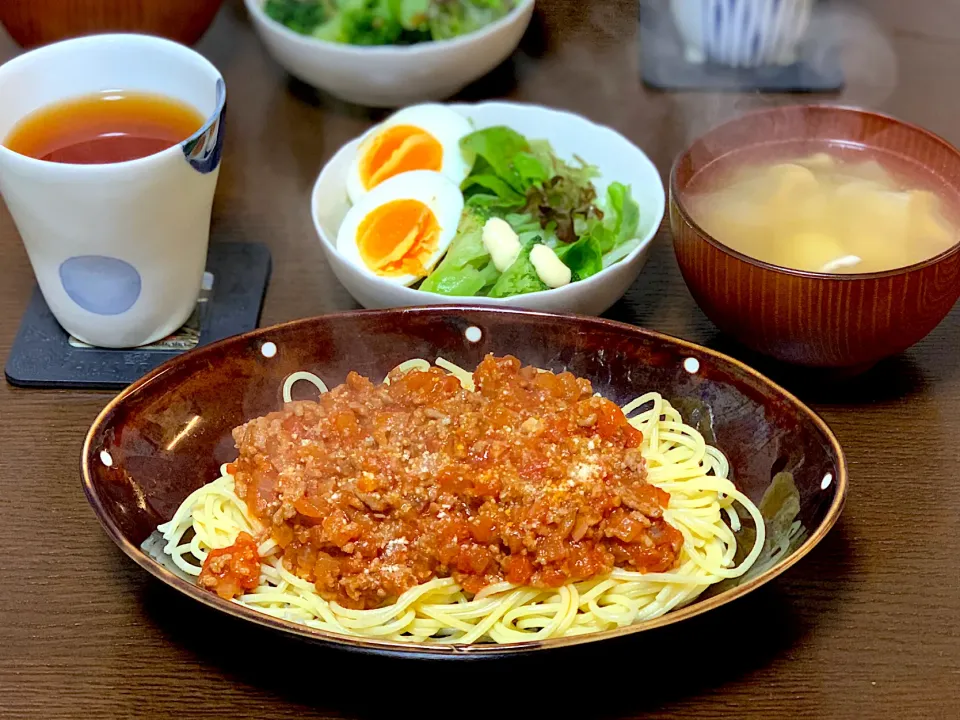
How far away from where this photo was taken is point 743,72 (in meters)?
3.05

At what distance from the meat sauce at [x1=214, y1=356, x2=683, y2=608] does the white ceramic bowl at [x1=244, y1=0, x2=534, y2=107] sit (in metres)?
1.33

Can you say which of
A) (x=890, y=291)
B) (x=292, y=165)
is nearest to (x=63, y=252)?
(x=292, y=165)

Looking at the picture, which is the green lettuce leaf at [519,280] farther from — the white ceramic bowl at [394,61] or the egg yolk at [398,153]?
the white ceramic bowl at [394,61]

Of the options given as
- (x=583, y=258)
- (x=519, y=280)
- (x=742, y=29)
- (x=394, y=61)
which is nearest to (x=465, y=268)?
(x=519, y=280)

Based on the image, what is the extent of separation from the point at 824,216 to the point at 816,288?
14.0 inches

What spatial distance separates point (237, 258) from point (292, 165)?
49cm

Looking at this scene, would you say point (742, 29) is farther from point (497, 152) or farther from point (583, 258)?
point (583, 258)

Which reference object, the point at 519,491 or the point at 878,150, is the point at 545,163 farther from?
the point at 519,491

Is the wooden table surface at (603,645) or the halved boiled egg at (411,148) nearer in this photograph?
the wooden table surface at (603,645)

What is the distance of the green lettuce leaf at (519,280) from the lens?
2.11m

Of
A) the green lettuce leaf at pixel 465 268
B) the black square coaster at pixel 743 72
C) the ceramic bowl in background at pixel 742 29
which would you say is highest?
the ceramic bowl in background at pixel 742 29

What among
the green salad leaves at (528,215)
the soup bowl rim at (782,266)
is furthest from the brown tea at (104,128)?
the soup bowl rim at (782,266)

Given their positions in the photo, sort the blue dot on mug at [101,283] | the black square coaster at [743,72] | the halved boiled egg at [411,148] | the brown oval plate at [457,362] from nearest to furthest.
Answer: the brown oval plate at [457,362]
the blue dot on mug at [101,283]
the halved boiled egg at [411,148]
the black square coaster at [743,72]

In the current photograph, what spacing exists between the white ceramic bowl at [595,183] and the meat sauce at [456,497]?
1.21 ft
